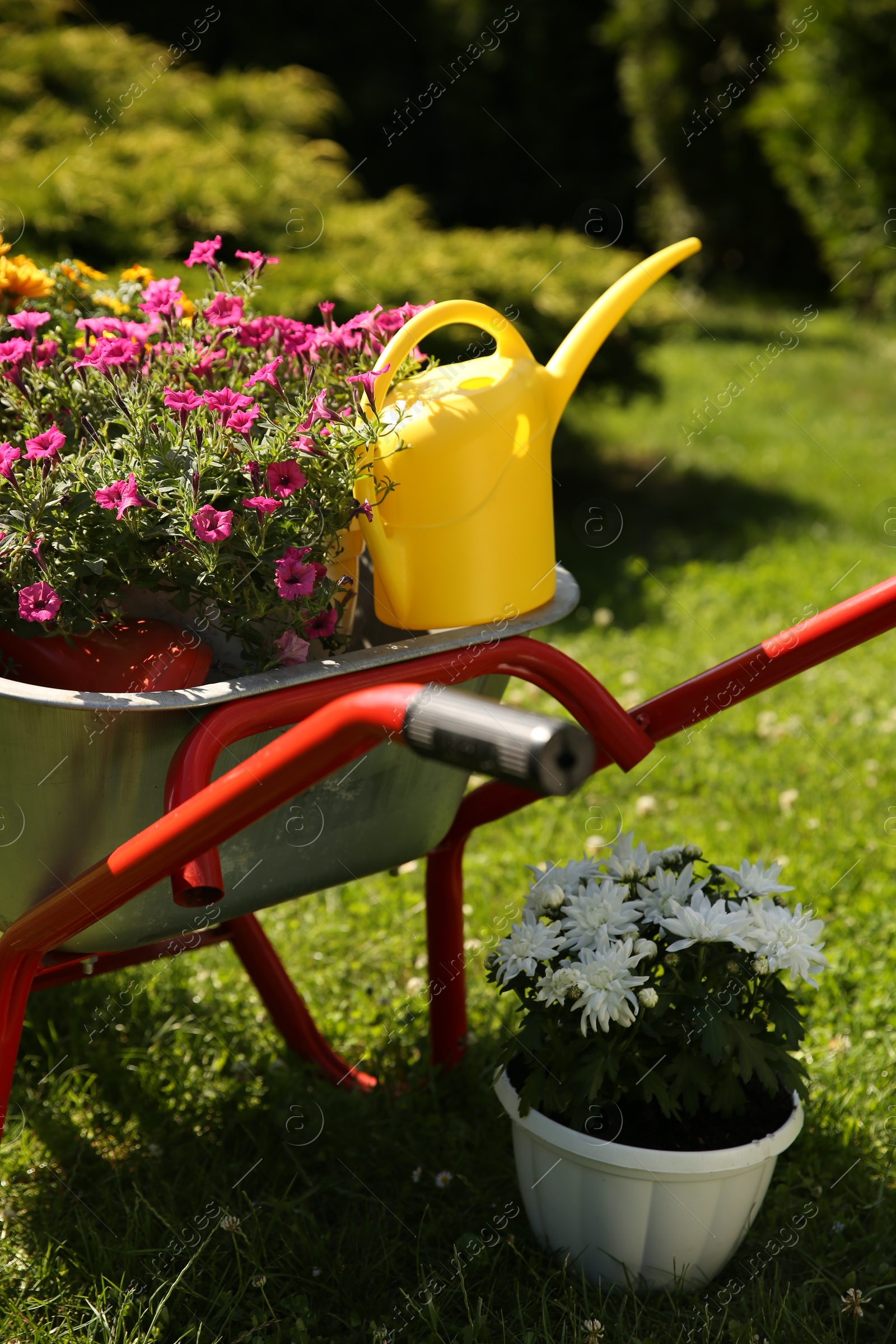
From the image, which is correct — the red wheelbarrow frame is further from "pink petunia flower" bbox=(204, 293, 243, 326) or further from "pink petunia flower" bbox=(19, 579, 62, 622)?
"pink petunia flower" bbox=(204, 293, 243, 326)

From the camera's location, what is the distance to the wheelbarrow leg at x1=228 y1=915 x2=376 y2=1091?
174cm

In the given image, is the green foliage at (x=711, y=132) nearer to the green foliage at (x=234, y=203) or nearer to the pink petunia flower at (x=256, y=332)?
the green foliage at (x=234, y=203)

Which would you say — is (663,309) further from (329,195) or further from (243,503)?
(243,503)

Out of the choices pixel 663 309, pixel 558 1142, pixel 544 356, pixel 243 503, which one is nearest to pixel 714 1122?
pixel 558 1142

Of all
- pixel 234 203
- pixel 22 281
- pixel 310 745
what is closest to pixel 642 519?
pixel 234 203

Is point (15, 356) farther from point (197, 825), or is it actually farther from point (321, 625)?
point (197, 825)

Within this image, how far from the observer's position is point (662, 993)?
4.33 ft

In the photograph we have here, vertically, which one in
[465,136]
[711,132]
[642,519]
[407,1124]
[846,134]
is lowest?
[642,519]

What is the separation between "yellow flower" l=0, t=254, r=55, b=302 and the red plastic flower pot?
1.66 feet

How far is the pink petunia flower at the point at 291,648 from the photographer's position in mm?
1192

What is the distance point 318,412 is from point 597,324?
1.15 ft

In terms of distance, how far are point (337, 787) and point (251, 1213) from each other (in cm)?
61

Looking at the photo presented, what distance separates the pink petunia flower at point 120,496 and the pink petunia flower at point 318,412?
18cm

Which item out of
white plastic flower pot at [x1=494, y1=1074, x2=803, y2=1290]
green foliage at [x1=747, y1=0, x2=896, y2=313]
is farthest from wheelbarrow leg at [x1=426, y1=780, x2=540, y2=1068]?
green foliage at [x1=747, y1=0, x2=896, y2=313]
